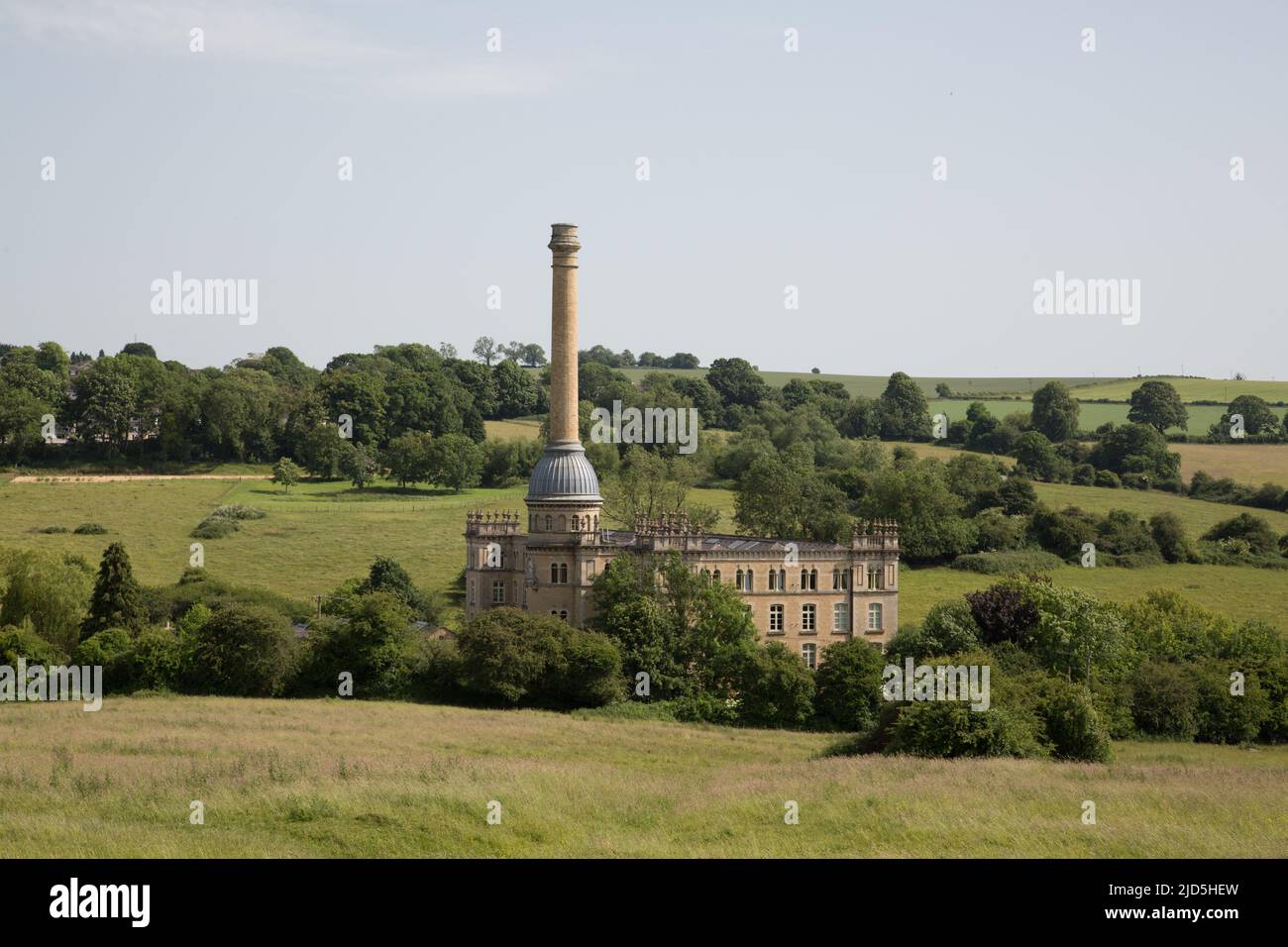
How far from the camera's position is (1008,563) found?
113 metres

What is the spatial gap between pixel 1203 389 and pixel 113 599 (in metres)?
139

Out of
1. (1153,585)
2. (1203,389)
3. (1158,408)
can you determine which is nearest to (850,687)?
(1153,585)

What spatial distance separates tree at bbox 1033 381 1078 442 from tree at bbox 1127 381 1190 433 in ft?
22.2

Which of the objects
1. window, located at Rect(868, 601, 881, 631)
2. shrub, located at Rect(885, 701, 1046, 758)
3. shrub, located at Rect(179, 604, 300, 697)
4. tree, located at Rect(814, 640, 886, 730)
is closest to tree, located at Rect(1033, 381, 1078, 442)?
window, located at Rect(868, 601, 881, 631)

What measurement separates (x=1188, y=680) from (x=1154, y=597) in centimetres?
1814

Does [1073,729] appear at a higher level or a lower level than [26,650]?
lower

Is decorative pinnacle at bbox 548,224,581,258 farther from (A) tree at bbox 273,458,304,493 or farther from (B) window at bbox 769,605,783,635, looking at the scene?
(A) tree at bbox 273,458,304,493

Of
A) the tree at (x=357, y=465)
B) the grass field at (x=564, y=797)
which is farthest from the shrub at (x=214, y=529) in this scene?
the grass field at (x=564, y=797)

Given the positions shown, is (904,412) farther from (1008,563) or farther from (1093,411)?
(1008,563)

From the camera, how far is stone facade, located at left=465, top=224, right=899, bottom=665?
83.3 m

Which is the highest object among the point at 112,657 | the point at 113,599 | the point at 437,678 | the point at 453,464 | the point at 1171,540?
the point at 453,464

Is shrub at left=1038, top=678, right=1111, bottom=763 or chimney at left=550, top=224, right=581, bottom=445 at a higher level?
chimney at left=550, top=224, right=581, bottom=445

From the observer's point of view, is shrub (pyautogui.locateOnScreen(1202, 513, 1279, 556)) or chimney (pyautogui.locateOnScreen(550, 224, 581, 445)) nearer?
chimney (pyautogui.locateOnScreen(550, 224, 581, 445))

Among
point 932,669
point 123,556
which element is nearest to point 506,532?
point 123,556
